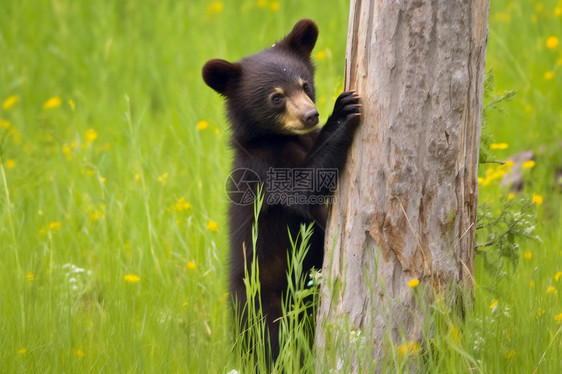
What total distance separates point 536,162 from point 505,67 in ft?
4.84

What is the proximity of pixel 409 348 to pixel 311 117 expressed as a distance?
4.41ft

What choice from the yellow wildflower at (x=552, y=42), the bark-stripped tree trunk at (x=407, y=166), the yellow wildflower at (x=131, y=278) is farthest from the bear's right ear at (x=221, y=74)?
the yellow wildflower at (x=552, y=42)

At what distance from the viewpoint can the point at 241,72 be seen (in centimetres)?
410

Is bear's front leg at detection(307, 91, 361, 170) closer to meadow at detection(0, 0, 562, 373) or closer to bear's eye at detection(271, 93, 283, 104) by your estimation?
bear's eye at detection(271, 93, 283, 104)

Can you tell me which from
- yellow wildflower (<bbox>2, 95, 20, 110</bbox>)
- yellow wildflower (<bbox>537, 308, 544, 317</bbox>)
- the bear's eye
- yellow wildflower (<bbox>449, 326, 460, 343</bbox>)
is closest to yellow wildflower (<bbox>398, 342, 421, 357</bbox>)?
yellow wildflower (<bbox>449, 326, 460, 343</bbox>)

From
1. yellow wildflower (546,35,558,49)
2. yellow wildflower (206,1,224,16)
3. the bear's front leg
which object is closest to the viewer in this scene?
the bear's front leg

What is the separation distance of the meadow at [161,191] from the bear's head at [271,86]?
512 mm

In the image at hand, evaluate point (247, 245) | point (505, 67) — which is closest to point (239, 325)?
point (247, 245)

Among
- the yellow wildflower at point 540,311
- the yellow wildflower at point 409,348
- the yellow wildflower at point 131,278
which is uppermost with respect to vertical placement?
the yellow wildflower at point 131,278

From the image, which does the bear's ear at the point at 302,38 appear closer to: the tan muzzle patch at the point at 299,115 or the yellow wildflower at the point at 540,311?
the tan muzzle patch at the point at 299,115

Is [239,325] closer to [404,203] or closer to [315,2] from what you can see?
[404,203]

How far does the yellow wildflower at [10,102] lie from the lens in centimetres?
765

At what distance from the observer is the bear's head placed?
3.89 metres

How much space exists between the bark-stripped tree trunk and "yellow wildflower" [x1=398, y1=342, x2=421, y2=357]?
40mm
